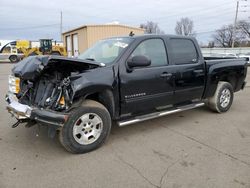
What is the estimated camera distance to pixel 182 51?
484 centimetres

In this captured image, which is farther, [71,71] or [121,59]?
[121,59]

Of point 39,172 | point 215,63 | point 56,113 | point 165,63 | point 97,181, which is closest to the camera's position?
point 97,181

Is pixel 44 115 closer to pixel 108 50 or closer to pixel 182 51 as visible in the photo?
pixel 108 50

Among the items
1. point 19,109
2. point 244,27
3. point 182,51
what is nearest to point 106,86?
point 19,109

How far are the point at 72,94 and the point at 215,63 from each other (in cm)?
354

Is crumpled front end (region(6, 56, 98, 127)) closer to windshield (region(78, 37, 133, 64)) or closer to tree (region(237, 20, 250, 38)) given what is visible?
windshield (region(78, 37, 133, 64))

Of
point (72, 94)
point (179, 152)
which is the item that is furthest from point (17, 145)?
point (179, 152)

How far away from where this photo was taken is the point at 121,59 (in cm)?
389

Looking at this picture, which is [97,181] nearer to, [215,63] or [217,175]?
[217,175]

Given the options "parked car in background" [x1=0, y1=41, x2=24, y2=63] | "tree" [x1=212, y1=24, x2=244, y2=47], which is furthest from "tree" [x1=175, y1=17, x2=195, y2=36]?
"parked car in background" [x1=0, y1=41, x2=24, y2=63]

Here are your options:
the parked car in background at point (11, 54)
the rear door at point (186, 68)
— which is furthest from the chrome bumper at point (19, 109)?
the parked car in background at point (11, 54)

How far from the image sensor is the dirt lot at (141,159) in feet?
9.46

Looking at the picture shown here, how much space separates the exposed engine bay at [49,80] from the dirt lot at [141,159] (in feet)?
2.59

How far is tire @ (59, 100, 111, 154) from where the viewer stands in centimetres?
340
